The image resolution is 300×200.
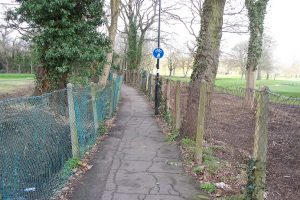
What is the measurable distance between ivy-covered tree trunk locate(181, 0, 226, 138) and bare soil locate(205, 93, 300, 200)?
103 centimetres

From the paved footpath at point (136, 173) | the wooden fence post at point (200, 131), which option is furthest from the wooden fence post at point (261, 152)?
the wooden fence post at point (200, 131)

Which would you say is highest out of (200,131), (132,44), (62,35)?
(132,44)

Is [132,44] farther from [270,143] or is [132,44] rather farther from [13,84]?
[270,143]

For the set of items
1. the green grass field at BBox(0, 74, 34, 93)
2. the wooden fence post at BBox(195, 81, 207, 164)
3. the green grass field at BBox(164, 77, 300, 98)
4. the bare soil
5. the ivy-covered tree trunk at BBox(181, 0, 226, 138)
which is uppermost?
the ivy-covered tree trunk at BBox(181, 0, 226, 138)

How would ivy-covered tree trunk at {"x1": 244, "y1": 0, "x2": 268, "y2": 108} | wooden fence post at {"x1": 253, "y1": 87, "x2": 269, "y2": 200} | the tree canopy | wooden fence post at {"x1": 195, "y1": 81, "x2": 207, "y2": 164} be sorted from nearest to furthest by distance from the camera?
wooden fence post at {"x1": 253, "y1": 87, "x2": 269, "y2": 200} < wooden fence post at {"x1": 195, "y1": 81, "x2": 207, "y2": 164} < the tree canopy < ivy-covered tree trunk at {"x1": 244, "y1": 0, "x2": 268, "y2": 108}

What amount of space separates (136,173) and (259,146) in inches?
A: 112

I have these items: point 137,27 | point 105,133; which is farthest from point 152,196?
point 137,27

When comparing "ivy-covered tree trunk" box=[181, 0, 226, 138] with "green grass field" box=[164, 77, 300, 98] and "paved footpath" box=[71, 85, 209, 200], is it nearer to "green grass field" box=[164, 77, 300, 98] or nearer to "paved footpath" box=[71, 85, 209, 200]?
"paved footpath" box=[71, 85, 209, 200]

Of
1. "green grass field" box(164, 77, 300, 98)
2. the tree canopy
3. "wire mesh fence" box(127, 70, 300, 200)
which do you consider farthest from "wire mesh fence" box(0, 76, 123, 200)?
"green grass field" box(164, 77, 300, 98)

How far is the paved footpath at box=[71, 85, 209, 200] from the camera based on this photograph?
20.1 ft

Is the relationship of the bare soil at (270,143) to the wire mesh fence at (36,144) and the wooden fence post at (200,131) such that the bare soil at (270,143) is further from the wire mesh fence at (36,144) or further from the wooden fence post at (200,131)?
the wire mesh fence at (36,144)

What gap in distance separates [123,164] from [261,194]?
352 centimetres

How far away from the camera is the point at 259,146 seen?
17.1ft

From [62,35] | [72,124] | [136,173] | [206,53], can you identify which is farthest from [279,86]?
[72,124]
